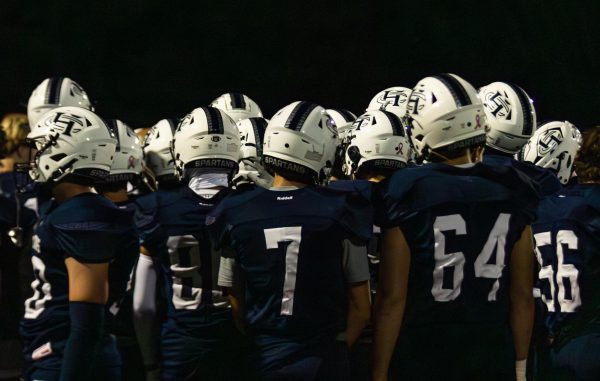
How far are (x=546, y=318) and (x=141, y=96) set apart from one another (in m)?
5.00

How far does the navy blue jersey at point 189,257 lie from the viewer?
4637 millimetres

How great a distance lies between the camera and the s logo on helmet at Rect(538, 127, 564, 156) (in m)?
5.70

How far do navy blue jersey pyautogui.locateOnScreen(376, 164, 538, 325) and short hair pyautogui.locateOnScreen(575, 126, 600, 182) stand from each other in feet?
4.90

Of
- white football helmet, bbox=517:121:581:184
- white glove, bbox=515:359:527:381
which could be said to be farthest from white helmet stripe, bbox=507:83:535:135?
white glove, bbox=515:359:527:381

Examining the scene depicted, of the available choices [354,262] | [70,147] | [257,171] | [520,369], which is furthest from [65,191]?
[520,369]

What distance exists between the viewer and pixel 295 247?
12.4ft

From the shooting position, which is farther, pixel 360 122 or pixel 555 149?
pixel 555 149

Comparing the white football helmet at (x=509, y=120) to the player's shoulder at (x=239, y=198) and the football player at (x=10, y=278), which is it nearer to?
the player's shoulder at (x=239, y=198)

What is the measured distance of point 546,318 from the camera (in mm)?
5340

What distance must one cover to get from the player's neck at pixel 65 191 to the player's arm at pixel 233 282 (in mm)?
614

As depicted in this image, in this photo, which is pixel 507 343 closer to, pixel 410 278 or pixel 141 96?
pixel 410 278

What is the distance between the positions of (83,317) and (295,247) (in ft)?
2.67

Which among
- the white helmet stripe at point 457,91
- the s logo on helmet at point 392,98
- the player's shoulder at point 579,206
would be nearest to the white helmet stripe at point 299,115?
the white helmet stripe at point 457,91

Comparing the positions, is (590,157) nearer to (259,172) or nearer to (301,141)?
(259,172)
